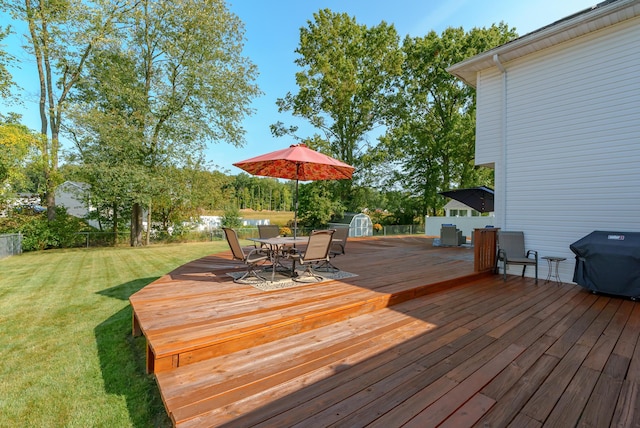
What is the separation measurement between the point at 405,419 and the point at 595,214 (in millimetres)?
5735

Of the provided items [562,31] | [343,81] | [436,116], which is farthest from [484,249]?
[436,116]

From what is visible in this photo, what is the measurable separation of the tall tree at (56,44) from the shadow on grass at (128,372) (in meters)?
12.1

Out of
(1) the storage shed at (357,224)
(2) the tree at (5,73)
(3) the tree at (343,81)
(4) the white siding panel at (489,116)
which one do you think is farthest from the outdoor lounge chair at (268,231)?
(2) the tree at (5,73)

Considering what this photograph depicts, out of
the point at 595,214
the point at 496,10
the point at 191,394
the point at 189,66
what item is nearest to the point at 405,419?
the point at 191,394

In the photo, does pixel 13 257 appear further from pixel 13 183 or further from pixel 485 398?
pixel 485 398

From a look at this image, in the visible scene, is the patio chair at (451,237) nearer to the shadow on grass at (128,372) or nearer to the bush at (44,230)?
the shadow on grass at (128,372)

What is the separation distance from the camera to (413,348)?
2.61 m

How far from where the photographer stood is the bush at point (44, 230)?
11.3 m

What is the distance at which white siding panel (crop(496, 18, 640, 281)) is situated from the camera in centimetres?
484

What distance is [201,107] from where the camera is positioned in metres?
15.1

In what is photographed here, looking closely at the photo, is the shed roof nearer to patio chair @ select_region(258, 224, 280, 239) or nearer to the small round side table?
the small round side table

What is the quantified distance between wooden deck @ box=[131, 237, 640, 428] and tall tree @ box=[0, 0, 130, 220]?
13.4 metres

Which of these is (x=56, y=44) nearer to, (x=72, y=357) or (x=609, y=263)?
(x=72, y=357)

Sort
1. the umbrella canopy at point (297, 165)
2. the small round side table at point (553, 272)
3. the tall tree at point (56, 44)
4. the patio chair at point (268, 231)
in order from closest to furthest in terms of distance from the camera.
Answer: the umbrella canopy at point (297, 165)
the small round side table at point (553, 272)
the patio chair at point (268, 231)
the tall tree at point (56, 44)
